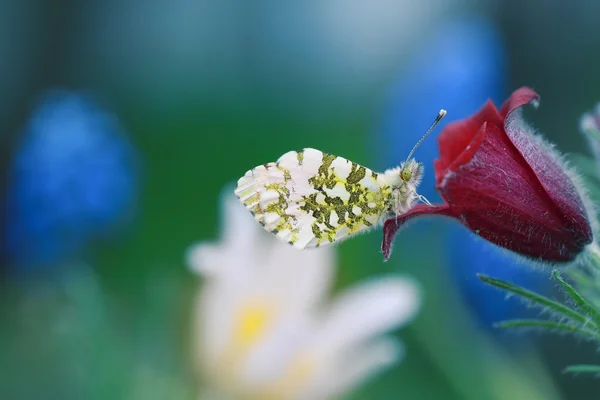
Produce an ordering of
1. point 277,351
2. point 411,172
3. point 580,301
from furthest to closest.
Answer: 1. point 277,351
2. point 411,172
3. point 580,301

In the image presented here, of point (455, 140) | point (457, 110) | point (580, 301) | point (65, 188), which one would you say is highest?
point (65, 188)

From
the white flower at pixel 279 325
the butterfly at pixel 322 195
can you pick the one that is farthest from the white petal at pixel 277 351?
the butterfly at pixel 322 195

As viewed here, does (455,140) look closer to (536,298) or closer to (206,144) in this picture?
(536,298)

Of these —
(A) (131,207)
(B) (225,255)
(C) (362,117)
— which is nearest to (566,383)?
(A) (131,207)

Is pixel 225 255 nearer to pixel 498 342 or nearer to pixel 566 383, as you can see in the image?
pixel 498 342

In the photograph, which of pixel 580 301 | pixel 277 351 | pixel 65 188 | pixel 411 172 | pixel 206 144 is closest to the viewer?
pixel 580 301

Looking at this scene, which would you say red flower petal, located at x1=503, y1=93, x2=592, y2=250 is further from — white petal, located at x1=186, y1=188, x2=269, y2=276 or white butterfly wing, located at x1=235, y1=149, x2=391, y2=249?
white petal, located at x1=186, y1=188, x2=269, y2=276

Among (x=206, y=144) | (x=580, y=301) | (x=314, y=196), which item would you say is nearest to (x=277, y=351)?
(x=314, y=196)
